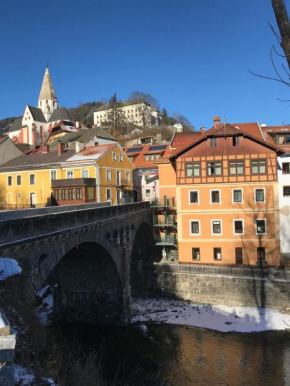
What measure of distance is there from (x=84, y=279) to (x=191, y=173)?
13.7 m

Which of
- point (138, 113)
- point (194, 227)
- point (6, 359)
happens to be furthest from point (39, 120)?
point (6, 359)

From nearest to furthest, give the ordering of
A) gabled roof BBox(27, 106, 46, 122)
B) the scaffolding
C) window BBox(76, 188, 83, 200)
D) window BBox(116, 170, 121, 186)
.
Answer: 1. the scaffolding
2. window BBox(76, 188, 83, 200)
3. window BBox(116, 170, 121, 186)
4. gabled roof BBox(27, 106, 46, 122)

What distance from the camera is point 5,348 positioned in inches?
208

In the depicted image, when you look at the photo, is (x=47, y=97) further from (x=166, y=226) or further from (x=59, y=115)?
(x=166, y=226)

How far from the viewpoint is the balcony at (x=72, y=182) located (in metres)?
35.9

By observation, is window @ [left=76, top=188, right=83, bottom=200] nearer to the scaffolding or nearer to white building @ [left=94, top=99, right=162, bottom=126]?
the scaffolding

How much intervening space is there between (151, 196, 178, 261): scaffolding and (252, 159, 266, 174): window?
28.6 feet

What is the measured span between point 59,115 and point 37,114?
25.4 feet

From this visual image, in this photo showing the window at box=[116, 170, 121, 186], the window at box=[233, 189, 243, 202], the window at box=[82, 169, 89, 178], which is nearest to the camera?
the window at box=[233, 189, 243, 202]

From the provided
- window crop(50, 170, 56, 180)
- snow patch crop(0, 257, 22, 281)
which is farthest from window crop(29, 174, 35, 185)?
snow patch crop(0, 257, 22, 281)

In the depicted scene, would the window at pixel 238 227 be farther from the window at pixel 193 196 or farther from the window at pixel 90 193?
the window at pixel 90 193

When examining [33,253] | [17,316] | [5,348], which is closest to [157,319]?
[33,253]

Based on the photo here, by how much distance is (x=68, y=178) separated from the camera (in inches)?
1569

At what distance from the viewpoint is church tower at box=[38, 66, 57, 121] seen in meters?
112
